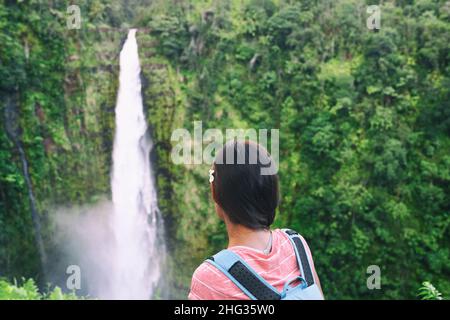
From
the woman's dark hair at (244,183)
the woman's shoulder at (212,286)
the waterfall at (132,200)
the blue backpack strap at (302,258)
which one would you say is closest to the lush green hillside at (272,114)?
the waterfall at (132,200)

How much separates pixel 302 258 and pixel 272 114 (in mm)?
10669

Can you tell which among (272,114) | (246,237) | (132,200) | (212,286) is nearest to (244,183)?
(246,237)

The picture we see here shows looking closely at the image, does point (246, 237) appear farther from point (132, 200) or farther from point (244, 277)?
point (132, 200)

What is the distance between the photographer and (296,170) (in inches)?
442

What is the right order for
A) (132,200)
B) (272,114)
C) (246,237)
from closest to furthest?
(246,237) → (132,200) → (272,114)

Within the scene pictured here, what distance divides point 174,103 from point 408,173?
5967 millimetres

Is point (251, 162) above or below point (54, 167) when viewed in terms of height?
above

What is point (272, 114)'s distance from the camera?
461 inches

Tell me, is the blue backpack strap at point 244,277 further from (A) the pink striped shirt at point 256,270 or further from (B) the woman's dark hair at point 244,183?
(B) the woman's dark hair at point 244,183

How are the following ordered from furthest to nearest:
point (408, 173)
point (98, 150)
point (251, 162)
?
point (98, 150) → point (408, 173) → point (251, 162)

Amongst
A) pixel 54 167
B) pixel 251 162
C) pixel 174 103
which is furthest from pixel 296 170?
pixel 251 162

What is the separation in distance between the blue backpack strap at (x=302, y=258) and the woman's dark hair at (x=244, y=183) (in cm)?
12

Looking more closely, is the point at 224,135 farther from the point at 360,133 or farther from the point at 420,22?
the point at 420,22
